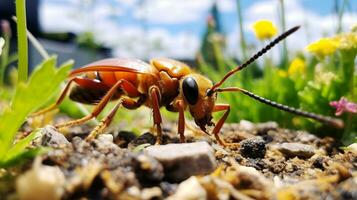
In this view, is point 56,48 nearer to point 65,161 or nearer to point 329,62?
point 329,62

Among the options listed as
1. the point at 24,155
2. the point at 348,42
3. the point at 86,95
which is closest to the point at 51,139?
the point at 24,155

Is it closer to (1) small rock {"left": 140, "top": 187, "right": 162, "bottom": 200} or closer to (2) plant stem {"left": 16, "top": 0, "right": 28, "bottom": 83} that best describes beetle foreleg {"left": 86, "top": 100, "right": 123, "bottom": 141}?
(2) plant stem {"left": 16, "top": 0, "right": 28, "bottom": 83}

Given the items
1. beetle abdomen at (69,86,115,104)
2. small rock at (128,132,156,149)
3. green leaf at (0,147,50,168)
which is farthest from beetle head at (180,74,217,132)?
green leaf at (0,147,50,168)

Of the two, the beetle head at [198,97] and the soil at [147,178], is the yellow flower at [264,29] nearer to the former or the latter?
the beetle head at [198,97]

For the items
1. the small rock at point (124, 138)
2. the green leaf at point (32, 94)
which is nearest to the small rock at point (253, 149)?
the small rock at point (124, 138)

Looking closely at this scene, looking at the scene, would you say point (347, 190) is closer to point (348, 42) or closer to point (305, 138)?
point (305, 138)
